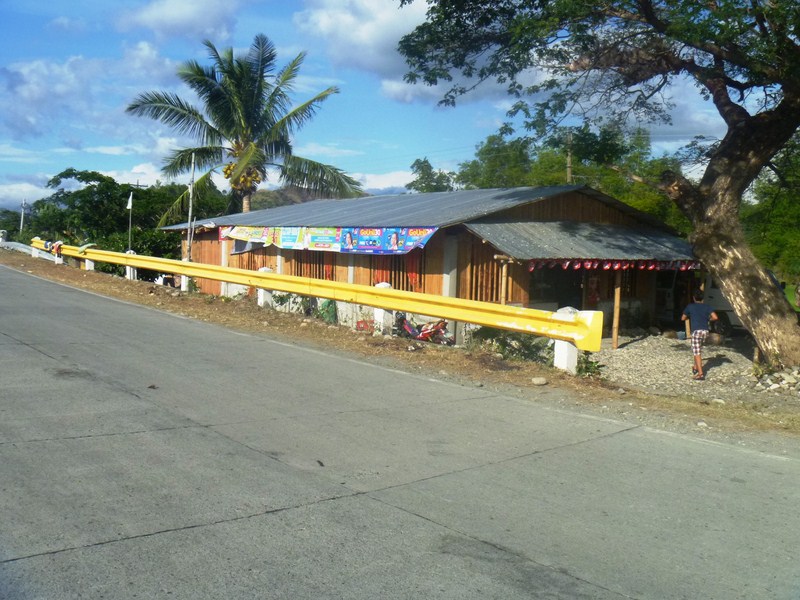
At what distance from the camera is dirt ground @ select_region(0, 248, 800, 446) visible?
8102 mm

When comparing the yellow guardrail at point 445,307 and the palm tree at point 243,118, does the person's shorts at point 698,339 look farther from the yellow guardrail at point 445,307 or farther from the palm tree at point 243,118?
the palm tree at point 243,118

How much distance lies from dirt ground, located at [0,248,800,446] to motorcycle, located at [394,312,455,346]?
1.18 meters

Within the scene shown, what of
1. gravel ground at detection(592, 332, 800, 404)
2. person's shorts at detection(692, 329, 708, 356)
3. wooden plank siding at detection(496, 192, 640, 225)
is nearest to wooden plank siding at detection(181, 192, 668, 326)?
wooden plank siding at detection(496, 192, 640, 225)

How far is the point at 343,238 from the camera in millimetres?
19062

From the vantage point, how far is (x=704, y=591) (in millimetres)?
4195

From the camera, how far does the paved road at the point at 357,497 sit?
416cm

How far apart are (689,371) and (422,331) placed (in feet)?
16.3

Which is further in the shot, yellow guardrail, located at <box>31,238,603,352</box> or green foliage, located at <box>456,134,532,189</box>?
green foliage, located at <box>456,134,532,189</box>

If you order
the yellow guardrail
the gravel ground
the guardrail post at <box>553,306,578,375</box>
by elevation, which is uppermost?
the yellow guardrail

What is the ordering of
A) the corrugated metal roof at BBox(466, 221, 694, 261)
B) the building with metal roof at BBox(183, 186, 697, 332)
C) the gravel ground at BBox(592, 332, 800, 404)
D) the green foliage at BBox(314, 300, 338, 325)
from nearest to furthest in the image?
1. the gravel ground at BBox(592, 332, 800, 404)
2. the green foliage at BBox(314, 300, 338, 325)
3. the corrugated metal roof at BBox(466, 221, 694, 261)
4. the building with metal roof at BBox(183, 186, 697, 332)

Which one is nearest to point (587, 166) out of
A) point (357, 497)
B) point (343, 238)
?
point (343, 238)

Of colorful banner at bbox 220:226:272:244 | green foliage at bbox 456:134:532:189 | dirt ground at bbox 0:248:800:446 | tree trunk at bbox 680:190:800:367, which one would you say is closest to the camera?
dirt ground at bbox 0:248:800:446

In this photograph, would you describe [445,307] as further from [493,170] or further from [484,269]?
[493,170]

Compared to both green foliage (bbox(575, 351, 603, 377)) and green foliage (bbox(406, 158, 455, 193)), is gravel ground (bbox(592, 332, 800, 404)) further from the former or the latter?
green foliage (bbox(406, 158, 455, 193))
